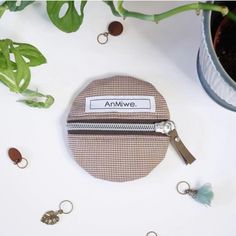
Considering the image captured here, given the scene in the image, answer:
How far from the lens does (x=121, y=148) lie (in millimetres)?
599

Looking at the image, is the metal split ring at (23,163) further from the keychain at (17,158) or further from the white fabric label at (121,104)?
the white fabric label at (121,104)

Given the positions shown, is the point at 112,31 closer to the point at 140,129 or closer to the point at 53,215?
the point at 140,129

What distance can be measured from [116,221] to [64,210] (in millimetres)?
73

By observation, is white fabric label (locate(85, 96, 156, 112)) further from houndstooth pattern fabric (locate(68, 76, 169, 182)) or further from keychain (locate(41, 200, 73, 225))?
keychain (locate(41, 200, 73, 225))

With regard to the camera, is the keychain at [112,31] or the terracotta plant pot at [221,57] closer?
the terracotta plant pot at [221,57]

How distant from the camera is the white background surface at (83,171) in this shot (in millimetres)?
597

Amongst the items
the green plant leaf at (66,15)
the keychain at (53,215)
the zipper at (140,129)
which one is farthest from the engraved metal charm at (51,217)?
the green plant leaf at (66,15)

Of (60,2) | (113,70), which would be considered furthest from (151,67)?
(60,2)

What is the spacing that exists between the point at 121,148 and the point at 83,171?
0.06 meters

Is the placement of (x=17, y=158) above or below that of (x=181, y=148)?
below

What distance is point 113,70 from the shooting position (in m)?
0.63

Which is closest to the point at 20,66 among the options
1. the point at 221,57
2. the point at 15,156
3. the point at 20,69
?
the point at 20,69

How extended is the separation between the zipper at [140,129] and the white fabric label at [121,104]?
2 cm

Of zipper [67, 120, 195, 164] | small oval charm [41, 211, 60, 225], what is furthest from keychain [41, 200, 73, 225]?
zipper [67, 120, 195, 164]
